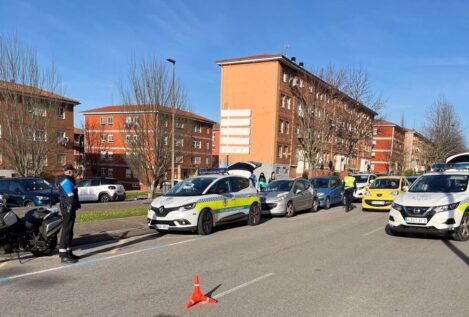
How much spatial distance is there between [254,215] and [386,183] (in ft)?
26.4

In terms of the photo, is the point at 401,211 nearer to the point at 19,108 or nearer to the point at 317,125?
the point at 19,108

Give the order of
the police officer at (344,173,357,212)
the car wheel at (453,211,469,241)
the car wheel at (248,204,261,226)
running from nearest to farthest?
the car wheel at (453,211,469,241) → the car wheel at (248,204,261,226) → the police officer at (344,173,357,212)

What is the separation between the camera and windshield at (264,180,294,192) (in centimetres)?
1589

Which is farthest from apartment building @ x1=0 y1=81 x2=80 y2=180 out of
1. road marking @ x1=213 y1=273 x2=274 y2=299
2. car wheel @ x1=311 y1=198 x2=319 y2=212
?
road marking @ x1=213 y1=273 x2=274 y2=299

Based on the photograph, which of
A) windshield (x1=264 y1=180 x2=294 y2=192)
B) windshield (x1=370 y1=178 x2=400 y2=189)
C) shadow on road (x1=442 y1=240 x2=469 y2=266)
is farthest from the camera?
windshield (x1=370 y1=178 x2=400 y2=189)

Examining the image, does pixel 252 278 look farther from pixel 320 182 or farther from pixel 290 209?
pixel 320 182

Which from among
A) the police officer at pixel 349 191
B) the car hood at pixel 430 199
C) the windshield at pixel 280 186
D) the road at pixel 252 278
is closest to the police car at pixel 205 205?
the road at pixel 252 278

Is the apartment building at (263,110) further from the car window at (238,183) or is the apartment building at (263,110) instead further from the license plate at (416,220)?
the license plate at (416,220)

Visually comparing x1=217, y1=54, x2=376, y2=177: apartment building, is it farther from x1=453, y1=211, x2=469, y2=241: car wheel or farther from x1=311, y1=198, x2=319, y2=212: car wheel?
x1=453, y1=211, x2=469, y2=241: car wheel

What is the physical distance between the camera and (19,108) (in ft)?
71.5

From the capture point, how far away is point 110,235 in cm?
994

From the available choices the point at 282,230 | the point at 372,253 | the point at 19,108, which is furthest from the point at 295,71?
the point at 372,253

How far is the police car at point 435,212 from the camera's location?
9.07 m

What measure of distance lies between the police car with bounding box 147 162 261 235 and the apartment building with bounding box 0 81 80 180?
1489 centimetres
